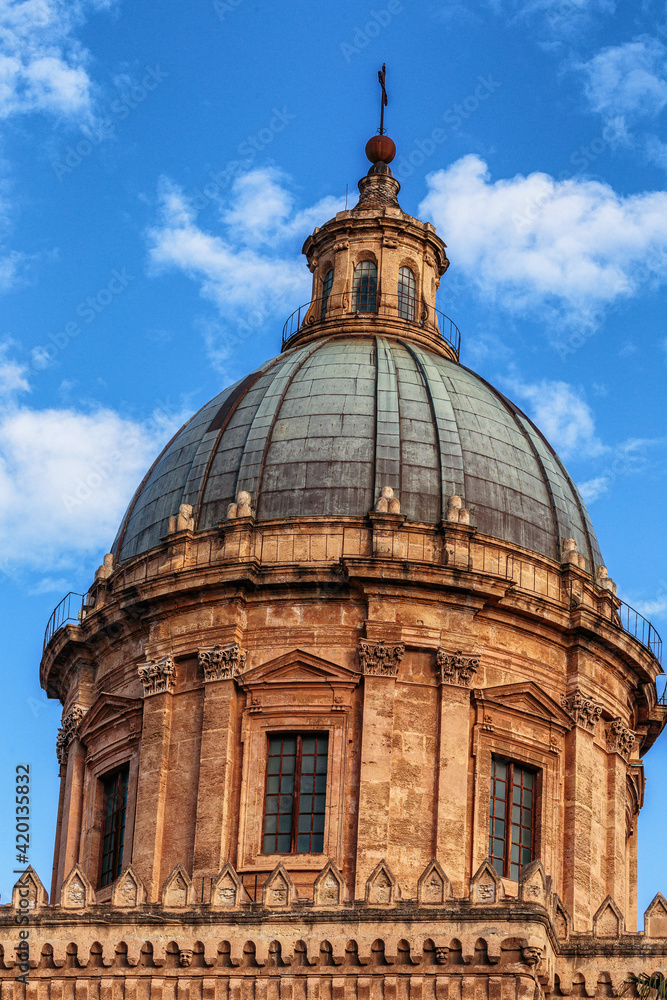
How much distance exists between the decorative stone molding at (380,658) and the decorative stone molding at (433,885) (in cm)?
703

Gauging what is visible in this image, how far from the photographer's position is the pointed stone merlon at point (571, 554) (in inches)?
2158

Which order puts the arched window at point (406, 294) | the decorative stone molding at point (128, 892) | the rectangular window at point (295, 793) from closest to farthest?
the decorative stone molding at point (128, 892) → the rectangular window at point (295, 793) → the arched window at point (406, 294)

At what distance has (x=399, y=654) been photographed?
5009 centimetres

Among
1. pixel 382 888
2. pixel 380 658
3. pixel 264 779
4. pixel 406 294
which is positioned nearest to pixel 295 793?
pixel 264 779

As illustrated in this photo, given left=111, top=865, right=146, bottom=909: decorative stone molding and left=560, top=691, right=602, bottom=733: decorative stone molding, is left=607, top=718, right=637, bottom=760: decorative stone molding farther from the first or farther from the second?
left=111, top=865, right=146, bottom=909: decorative stone molding

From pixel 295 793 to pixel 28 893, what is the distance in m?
7.39

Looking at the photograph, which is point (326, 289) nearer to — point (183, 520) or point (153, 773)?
point (183, 520)

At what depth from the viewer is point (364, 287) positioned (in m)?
61.5

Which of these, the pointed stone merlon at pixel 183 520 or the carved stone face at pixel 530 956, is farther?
the pointed stone merlon at pixel 183 520

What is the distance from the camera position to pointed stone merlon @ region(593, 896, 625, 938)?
45.4m

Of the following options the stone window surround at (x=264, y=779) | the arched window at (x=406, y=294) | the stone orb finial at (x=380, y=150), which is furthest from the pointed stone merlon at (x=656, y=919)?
the stone orb finial at (x=380, y=150)

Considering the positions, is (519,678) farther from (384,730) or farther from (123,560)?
(123,560)

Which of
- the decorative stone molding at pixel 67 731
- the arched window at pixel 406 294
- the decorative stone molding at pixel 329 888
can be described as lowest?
the decorative stone molding at pixel 329 888

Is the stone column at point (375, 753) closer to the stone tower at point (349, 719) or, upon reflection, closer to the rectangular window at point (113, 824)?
the stone tower at point (349, 719)
